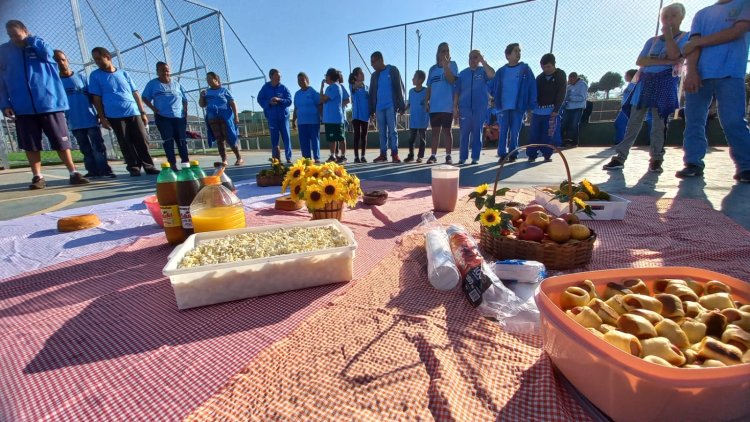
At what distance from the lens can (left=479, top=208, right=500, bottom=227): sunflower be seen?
4.02ft

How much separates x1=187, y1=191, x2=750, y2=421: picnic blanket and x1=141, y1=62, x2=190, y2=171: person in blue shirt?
484 centimetres

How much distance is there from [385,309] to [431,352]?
23 cm

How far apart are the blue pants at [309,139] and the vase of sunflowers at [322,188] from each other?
4.28 metres

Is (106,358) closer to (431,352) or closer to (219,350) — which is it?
(219,350)

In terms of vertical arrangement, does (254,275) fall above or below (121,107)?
below

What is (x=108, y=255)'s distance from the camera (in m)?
1.47

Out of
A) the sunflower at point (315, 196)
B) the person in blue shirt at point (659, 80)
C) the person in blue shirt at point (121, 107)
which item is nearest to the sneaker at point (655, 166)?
the person in blue shirt at point (659, 80)

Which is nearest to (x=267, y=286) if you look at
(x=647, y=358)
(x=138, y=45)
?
(x=647, y=358)

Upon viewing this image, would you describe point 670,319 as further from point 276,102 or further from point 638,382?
point 276,102

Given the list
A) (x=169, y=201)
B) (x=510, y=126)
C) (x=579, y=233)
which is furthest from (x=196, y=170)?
(x=510, y=126)

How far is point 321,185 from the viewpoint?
1.53 meters

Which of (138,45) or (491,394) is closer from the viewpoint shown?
(491,394)

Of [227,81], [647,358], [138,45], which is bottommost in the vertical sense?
[647,358]

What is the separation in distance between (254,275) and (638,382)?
937mm
